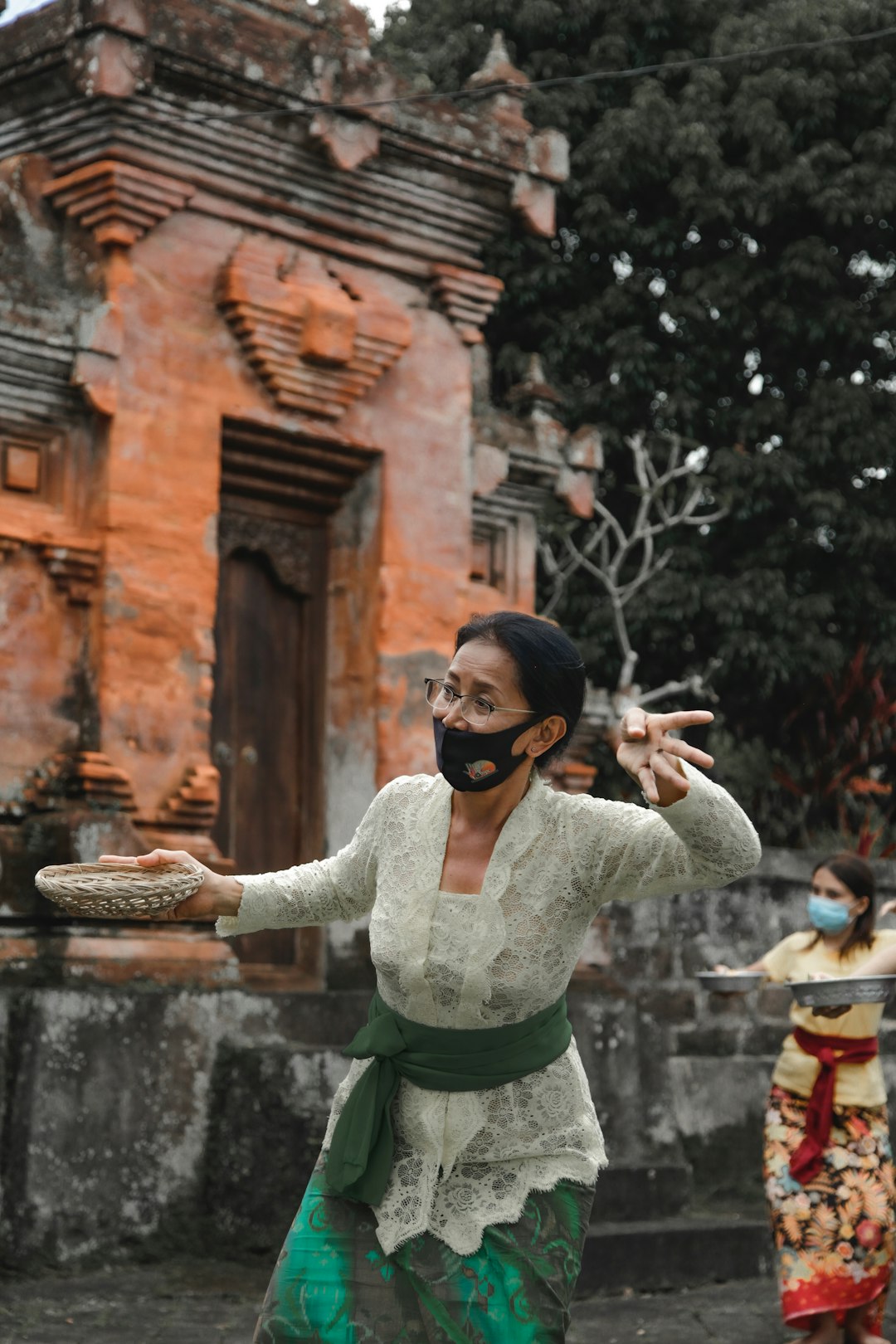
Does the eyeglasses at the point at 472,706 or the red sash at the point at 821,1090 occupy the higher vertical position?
the eyeglasses at the point at 472,706

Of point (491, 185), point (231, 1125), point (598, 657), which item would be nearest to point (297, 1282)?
point (231, 1125)

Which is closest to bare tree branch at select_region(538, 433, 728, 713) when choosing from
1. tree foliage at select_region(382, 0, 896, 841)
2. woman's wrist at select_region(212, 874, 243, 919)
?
tree foliage at select_region(382, 0, 896, 841)

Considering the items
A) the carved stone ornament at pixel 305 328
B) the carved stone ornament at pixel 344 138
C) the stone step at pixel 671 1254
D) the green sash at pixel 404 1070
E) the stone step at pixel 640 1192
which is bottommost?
Result: the stone step at pixel 671 1254

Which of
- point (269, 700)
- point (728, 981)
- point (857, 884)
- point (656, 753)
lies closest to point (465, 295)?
point (269, 700)

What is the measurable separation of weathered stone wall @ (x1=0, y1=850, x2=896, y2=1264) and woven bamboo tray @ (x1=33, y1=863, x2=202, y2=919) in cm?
316

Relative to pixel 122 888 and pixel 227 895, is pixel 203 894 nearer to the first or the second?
pixel 227 895

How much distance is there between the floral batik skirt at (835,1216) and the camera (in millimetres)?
6645

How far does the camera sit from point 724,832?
3.16 meters

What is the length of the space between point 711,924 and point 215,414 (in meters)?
4.23

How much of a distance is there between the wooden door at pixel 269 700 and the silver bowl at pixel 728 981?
2285 millimetres

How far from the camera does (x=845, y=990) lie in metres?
5.92

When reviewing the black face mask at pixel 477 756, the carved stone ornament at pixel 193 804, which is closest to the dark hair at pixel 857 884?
the carved stone ornament at pixel 193 804

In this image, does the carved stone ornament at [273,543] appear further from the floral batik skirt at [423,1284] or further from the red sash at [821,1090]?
the floral batik skirt at [423,1284]

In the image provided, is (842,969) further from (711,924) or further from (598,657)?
(598,657)
